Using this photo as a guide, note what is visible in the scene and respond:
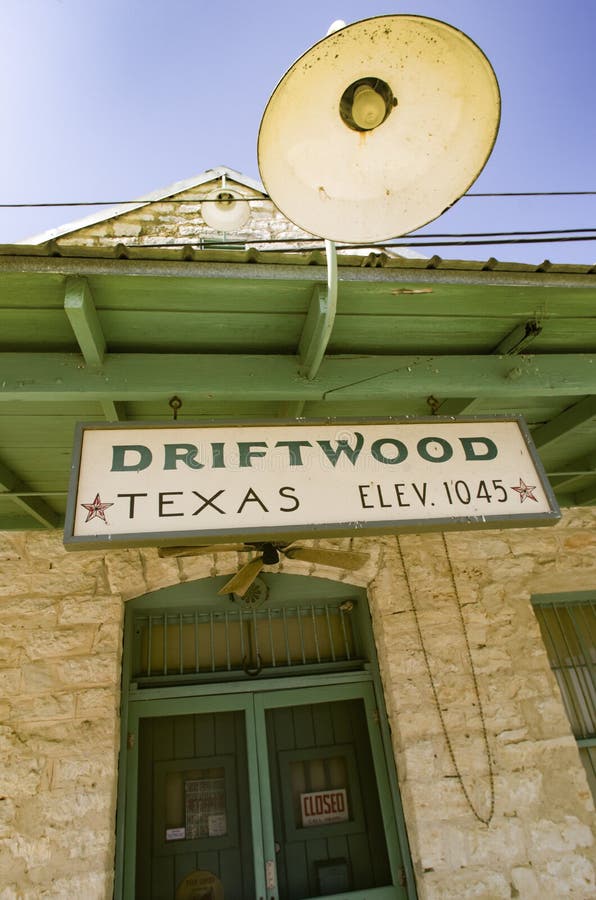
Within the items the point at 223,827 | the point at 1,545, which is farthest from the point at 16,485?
the point at 223,827

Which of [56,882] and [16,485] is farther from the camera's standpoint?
[16,485]

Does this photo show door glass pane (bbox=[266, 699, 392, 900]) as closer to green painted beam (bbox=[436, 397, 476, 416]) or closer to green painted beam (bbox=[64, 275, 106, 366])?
green painted beam (bbox=[436, 397, 476, 416])

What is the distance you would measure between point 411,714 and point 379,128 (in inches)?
137

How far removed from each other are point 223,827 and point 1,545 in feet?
8.26

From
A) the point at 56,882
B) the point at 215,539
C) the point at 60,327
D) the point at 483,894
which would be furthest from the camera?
the point at 483,894

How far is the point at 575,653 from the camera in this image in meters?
4.27

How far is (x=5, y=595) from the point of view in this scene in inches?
147

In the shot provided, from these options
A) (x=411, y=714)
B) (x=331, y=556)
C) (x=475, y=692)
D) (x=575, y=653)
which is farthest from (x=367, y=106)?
(x=575, y=653)

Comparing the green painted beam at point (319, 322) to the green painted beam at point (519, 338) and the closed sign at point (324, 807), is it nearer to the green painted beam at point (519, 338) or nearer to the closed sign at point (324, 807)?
the green painted beam at point (519, 338)

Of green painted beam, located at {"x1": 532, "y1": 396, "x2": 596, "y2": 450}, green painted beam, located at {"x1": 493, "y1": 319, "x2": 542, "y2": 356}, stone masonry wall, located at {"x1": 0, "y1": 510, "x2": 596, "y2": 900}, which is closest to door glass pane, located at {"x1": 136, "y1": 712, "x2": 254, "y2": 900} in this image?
stone masonry wall, located at {"x1": 0, "y1": 510, "x2": 596, "y2": 900}

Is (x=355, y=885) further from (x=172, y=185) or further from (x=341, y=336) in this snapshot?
(x=172, y=185)

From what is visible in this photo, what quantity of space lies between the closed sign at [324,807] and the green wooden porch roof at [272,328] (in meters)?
2.71

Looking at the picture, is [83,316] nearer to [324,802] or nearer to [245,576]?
[245,576]

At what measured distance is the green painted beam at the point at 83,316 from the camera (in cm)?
204
